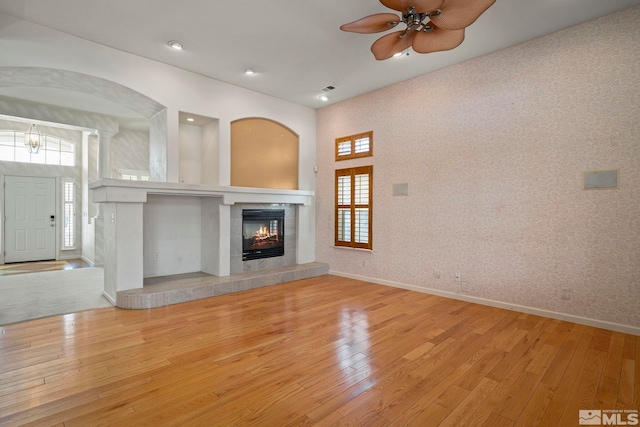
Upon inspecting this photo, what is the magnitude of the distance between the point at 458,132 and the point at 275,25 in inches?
118

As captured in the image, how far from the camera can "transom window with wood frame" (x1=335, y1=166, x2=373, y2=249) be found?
5.89 m

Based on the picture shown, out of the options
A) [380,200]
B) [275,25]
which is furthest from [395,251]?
[275,25]

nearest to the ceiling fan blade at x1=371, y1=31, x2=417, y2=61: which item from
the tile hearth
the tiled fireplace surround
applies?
the tiled fireplace surround

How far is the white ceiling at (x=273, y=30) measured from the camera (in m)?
3.41

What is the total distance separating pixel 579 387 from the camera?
2365 mm

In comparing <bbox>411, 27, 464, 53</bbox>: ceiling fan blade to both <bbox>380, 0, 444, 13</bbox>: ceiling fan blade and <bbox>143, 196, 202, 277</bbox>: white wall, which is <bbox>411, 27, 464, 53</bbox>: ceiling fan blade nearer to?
<bbox>380, 0, 444, 13</bbox>: ceiling fan blade

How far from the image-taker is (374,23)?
9.30ft

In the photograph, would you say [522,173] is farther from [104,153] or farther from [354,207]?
[104,153]

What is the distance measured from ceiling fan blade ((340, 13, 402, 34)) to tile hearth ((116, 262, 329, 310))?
12.9 ft

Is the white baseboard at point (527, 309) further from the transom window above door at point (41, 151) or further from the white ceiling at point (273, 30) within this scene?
the transom window above door at point (41, 151)

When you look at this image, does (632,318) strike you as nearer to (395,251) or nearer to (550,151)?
(550,151)

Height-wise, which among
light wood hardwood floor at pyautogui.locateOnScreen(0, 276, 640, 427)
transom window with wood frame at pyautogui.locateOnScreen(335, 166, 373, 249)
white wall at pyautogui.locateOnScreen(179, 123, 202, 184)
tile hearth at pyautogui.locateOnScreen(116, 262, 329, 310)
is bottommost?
light wood hardwood floor at pyautogui.locateOnScreen(0, 276, 640, 427)

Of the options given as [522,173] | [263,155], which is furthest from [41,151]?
[522,173]

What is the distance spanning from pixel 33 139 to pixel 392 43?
324 inches
